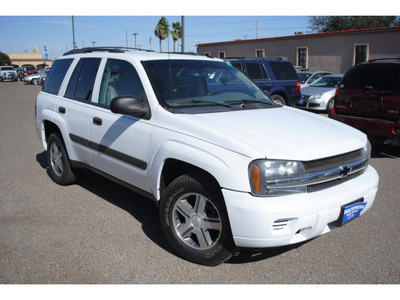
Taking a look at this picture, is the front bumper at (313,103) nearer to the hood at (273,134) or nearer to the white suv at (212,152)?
the white suv at (212,152)

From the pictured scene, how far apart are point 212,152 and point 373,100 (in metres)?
4.96

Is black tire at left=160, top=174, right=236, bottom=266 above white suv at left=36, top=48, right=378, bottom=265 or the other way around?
the other way around

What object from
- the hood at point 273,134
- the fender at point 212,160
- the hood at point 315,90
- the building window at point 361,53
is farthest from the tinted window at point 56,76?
the building window at point 361,53

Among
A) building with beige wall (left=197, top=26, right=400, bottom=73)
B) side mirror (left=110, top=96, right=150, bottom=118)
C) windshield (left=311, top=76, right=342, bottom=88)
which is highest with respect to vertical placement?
building with beige wall (left=197, top=26, right=400, bottom=73)

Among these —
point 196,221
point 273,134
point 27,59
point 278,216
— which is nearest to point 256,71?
point 273,134

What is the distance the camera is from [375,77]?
6.98 metres

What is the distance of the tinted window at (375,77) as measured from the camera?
6727 mm

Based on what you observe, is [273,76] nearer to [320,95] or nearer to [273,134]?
[320,95]

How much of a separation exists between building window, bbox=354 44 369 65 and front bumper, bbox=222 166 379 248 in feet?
84.9

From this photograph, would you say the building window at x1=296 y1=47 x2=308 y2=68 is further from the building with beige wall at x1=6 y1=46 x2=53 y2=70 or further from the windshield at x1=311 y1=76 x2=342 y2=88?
→ the building with beige wall at x1=6 y1=46 x2=53 y2=70

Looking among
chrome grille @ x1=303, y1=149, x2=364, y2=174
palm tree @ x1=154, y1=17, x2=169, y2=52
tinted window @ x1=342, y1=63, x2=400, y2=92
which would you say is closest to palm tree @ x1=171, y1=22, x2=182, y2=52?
palm tree @ x1=154, y1=17, x2=169, y2=52

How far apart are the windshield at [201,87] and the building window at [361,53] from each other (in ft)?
79.9

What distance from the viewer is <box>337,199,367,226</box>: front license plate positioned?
10.1 feet

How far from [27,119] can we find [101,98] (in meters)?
9.59
